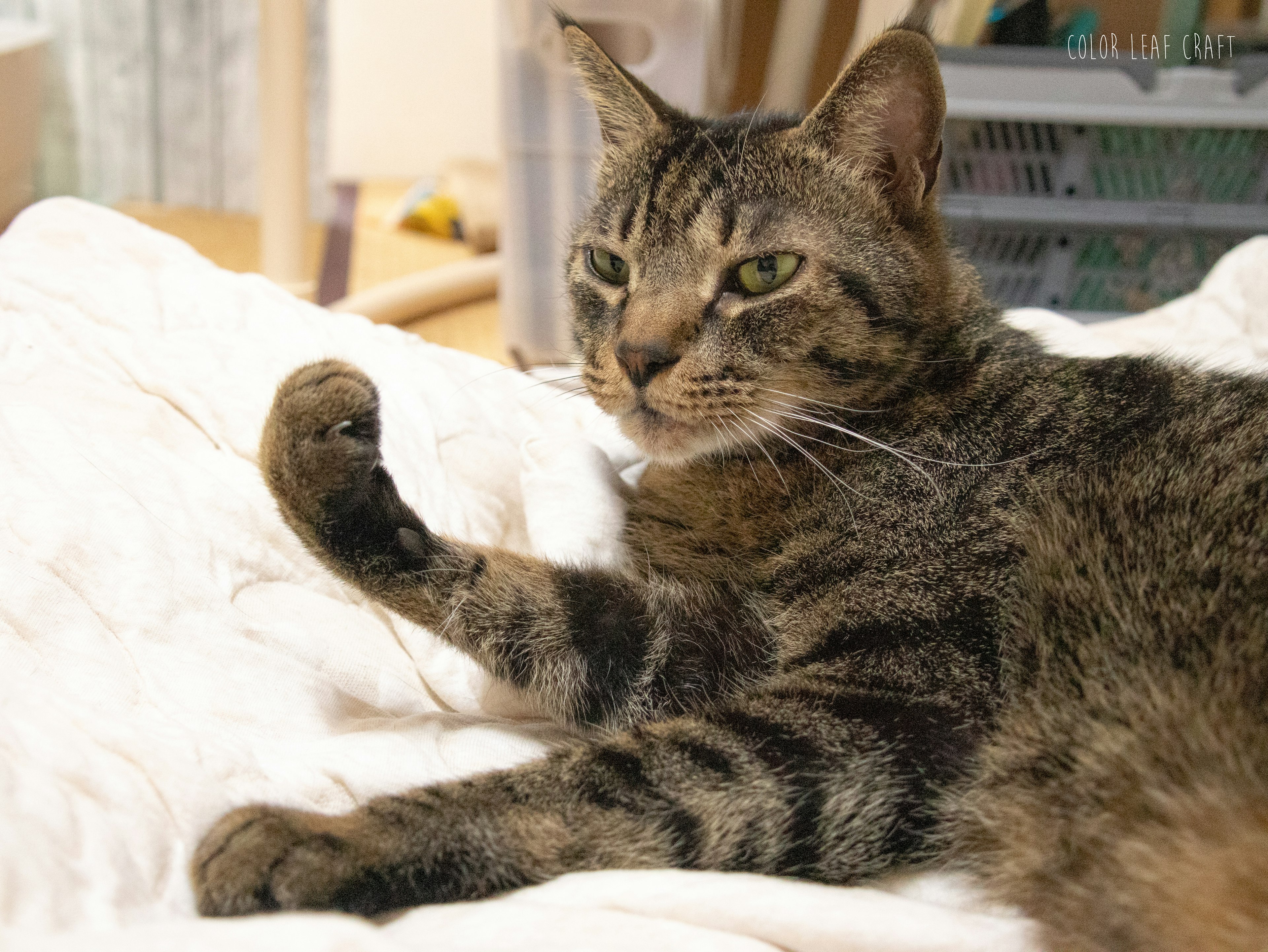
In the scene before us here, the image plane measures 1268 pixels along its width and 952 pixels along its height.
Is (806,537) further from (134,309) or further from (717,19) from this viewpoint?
(717,19)

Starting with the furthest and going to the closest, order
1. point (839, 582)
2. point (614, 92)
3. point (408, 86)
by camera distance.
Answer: point (408, 86)
point (614, 92)
point (839, 582)

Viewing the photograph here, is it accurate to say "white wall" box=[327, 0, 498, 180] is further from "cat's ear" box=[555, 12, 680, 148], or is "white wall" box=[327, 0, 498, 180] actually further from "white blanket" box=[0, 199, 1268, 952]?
"cat's ear" box=[555, 12, 680, 148]

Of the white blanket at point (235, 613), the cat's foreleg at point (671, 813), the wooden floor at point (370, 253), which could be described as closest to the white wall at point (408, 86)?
the wooden floor at point (370, 253)

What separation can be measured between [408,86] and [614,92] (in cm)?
351

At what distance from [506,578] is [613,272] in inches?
15.3

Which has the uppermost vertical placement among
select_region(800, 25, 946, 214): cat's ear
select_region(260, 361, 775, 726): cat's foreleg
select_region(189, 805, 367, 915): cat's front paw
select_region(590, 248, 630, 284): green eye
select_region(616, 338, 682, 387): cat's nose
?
select_region(800, 25, 946, 214): cat's ear

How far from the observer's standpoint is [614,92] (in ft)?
4.04

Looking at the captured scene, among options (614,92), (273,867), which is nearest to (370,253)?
(614,92)

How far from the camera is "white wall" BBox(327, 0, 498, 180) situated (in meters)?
4.21

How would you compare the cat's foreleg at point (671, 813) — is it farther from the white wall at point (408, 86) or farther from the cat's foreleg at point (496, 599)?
the white wall at point (408, 86)

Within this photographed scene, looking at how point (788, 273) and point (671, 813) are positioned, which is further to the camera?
point (788, 273)

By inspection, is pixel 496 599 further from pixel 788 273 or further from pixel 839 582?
pixel 788 273

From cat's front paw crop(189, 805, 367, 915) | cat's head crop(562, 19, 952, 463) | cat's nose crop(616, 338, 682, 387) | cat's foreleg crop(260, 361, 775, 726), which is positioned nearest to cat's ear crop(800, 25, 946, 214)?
cat's head crop(562, 19, 952, 463)

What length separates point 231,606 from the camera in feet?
3.47
